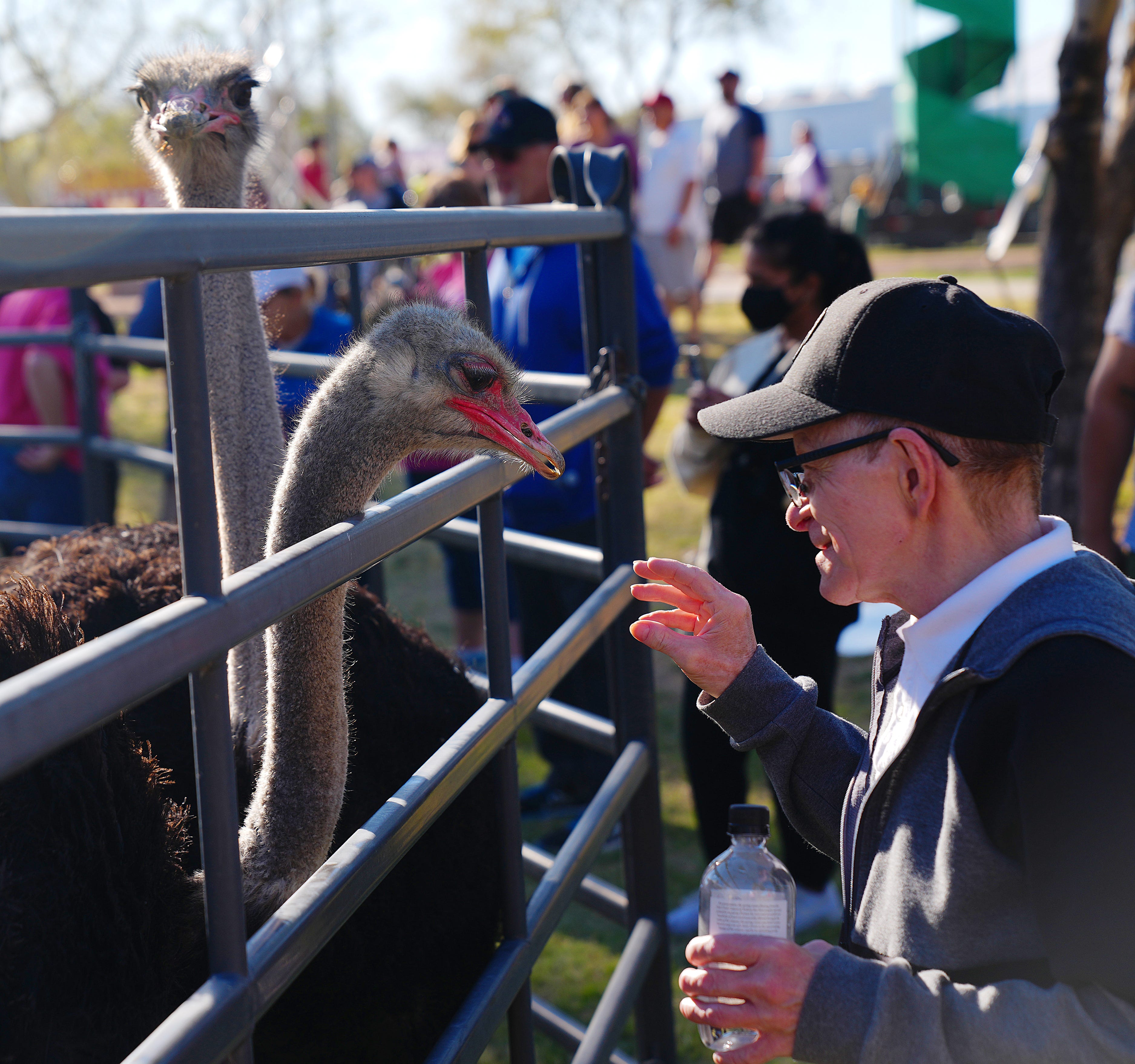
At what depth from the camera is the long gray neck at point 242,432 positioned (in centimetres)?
199

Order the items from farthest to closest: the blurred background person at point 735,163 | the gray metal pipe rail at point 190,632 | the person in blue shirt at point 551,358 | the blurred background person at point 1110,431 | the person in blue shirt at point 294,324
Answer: the blurred background person at point 735,163 < the person in blue shirt at point 294,324 < the person in blue shirt at point 551,358 < the blurred background person at point 1110,431 < the gray metal pipe rail at point 190,632

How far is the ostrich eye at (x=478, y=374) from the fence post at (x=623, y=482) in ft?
2.48

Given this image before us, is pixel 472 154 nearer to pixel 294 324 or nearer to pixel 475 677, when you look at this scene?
pixel 294 324

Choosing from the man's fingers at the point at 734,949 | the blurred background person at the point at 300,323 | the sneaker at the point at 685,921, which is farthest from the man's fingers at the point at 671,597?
the blurred background person at the point at 300,323

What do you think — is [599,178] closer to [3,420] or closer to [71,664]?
[71,664]

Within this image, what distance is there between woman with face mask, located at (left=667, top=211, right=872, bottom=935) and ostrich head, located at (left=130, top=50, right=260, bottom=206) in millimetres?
1267

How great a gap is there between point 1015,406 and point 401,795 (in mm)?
829

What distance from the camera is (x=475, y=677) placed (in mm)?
2416

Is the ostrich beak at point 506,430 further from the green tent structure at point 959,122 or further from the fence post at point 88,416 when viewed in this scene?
the green tent structure at point 959,122

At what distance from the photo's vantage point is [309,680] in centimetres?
158

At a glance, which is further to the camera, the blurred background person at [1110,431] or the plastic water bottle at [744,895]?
the blurred background person at [1110,431]

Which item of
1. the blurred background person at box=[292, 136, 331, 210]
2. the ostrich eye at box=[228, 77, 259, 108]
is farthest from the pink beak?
the blurred background person at box=[292, 136, 331, 210]

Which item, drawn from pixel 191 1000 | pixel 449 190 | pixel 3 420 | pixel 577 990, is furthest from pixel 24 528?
pixel 191 1000

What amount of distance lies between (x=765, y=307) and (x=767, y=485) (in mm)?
461
